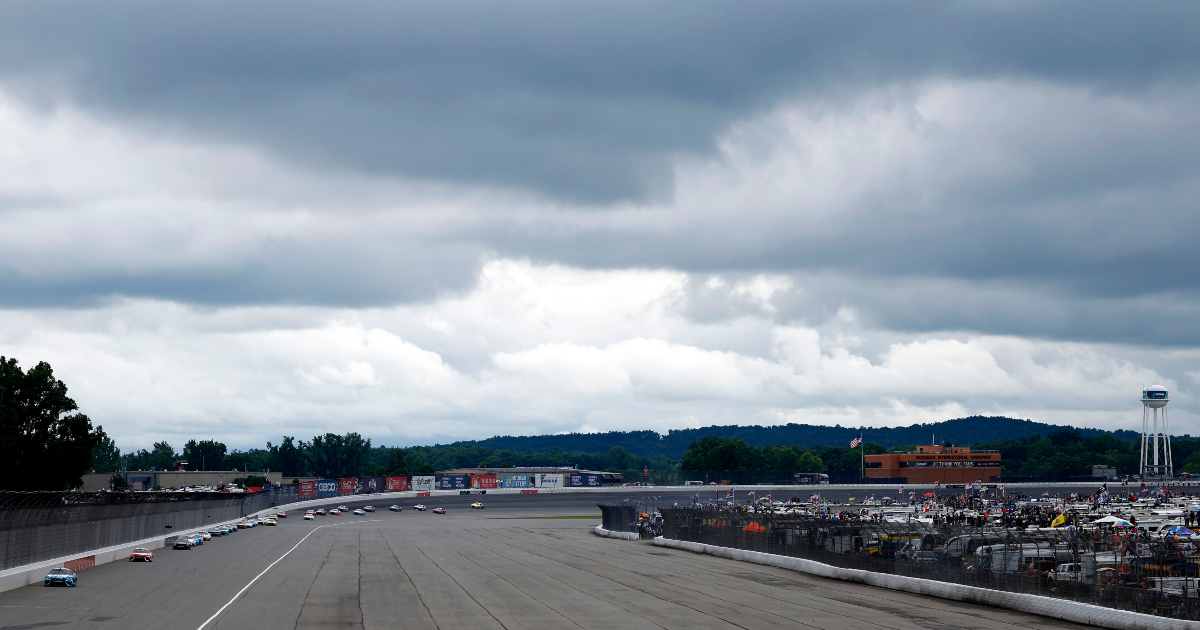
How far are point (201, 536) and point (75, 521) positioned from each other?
29237 millimetres

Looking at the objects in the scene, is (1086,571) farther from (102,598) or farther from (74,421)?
(74,421)

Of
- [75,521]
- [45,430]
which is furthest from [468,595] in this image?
[45,430]

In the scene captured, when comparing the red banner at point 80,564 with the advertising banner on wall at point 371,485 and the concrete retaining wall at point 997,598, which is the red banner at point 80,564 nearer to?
the concrete retaining wall at point 997,598

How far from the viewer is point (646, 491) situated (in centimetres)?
19550

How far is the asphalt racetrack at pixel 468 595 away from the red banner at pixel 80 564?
66.1 inches

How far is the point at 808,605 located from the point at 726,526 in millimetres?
26080

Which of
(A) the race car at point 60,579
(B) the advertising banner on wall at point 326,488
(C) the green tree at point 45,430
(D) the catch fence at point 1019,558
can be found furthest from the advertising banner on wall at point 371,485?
(A) the race car at point 60,579

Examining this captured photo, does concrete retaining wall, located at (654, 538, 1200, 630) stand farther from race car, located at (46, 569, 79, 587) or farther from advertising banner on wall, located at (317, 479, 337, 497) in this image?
Answer: advertising banner on wall, located at (317, 479, 337, 497)

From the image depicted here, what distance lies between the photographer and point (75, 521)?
50156 mm

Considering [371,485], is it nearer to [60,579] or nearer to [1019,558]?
[60,579]

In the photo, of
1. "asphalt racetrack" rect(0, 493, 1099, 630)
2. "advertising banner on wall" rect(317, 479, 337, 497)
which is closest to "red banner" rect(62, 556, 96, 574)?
"asphalt racetrack" rect(0, 493, 1099, 630)

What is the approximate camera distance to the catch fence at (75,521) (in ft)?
131

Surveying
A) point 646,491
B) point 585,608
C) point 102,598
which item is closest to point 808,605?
point 585,608

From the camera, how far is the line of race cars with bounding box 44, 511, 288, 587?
136 ft
